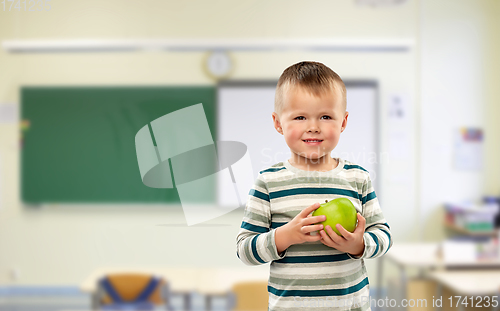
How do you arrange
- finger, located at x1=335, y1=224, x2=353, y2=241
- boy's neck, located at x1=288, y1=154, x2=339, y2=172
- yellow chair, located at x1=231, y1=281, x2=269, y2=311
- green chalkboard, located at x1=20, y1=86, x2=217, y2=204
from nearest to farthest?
finger, located at x1=335, y1=224, x2=353, y2=241 → boy's neck, located at x1=288, y1=154, x2=339, y2=172 → yellow chair, located at x1=231, y1=281, x2=269, y2=311 → green chalkboard, located at x1=20, y1=86, x2=217, y2=204

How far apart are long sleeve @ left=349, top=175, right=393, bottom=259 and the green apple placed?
0.16ft

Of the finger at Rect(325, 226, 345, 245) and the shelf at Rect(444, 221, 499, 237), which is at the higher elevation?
the finger at Rect(325, 226, 345, 245)

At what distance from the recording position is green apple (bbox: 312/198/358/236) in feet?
1.94

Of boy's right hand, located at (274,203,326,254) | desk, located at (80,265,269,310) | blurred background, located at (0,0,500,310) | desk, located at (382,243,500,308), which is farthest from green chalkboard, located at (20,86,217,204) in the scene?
boy's right hand, located at (274,203,326,254)

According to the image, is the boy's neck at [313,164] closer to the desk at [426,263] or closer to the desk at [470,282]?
Answer: the desk at [426,263]

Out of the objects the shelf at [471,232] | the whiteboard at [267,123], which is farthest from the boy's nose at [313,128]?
the shelf at [471,232]

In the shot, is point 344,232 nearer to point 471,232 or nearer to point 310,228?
point 310,228

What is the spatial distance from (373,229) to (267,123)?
0.86 metres

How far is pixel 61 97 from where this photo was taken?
5.05 feet

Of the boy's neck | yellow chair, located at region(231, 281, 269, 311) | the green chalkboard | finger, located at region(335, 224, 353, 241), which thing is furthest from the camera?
the green chalkboard

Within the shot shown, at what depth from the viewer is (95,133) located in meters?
1.51

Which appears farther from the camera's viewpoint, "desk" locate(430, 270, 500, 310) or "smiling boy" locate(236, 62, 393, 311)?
"desk" locate(430, 270, 500, 310)

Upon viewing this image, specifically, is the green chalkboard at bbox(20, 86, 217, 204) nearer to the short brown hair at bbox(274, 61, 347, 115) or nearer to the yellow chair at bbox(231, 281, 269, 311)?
the yellow chair at bbox(231, 281, 269, 311)

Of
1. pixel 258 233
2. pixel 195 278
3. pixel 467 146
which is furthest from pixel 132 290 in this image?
pixel 467 146
